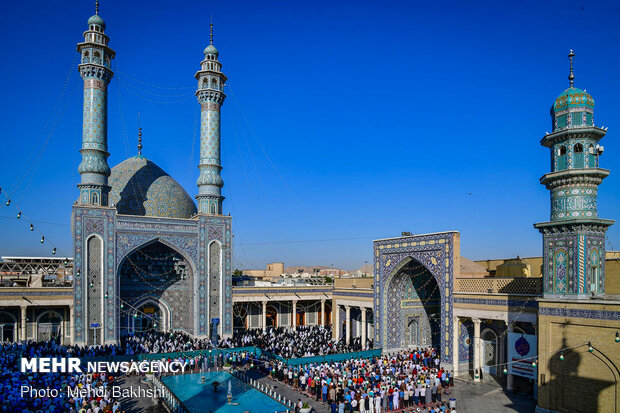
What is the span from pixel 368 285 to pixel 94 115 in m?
15.7

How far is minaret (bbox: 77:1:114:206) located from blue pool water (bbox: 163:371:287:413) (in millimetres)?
9714

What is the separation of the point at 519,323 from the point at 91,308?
1772 cm

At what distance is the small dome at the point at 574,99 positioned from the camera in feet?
43.2

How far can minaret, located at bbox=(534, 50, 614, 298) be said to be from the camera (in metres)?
12.7

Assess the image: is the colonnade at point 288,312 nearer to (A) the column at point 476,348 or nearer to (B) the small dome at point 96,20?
(A) the column at point 476,348

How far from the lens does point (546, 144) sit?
1386 centimetres

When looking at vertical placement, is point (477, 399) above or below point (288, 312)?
above

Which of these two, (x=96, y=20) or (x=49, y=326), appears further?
(x=49, y=326)

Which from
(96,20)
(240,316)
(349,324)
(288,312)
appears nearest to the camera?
(96,20)

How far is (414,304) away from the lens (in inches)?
909

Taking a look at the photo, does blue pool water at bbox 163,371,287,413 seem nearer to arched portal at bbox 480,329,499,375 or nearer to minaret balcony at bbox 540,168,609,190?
arched portal at bbox 480,329,499,375

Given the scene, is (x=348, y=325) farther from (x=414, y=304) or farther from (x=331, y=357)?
(x=331, y=357)

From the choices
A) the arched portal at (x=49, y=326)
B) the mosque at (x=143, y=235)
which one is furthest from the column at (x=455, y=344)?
the arched portal at (x=49, y=326)

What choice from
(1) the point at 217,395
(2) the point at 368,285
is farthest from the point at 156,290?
(1) the point at 217,395
